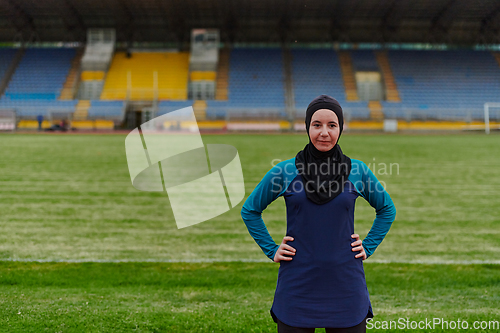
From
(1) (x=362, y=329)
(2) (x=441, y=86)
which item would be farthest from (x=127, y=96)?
(1) (x=362, y=329)

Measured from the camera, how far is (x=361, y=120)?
31.6 metres

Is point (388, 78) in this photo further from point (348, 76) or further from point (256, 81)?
point (256, 81)

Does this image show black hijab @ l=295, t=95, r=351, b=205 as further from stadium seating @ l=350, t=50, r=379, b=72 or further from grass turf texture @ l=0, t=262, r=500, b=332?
stadium seating @ l=350, t=50, r=379, b=72

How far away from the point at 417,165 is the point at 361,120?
64.1 ft

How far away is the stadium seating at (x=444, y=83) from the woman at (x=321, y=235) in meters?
31.8

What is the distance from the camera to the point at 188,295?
365 centimetres

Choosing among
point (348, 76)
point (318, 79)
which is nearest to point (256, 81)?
point (318, 79)

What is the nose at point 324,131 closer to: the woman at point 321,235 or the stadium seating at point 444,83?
the woman at point 321,235

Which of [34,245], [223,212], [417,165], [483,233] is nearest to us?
[34,245]

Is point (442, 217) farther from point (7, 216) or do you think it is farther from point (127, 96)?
point (127, 96)

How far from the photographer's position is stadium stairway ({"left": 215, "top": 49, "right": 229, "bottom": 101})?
35562 millimetres

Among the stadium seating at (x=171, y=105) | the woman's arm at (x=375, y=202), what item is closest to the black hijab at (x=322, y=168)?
the woman's arm at (x=375, y=202)

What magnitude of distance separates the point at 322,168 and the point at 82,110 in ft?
111

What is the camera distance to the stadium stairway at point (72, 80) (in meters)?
34.9
